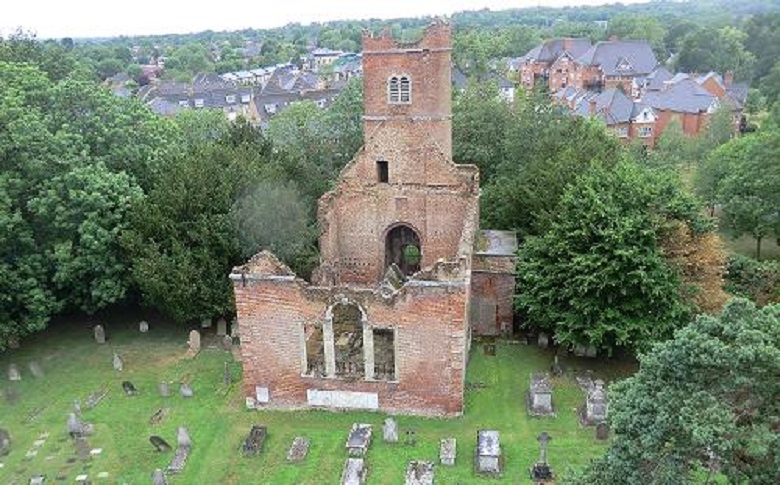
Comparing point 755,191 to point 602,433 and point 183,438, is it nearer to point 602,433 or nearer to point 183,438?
point 602,433

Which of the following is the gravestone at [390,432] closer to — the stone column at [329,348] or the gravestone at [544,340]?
the stone column at [329,348]

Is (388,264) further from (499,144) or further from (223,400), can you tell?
(499,144)

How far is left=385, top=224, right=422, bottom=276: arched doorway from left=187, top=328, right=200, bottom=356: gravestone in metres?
9.21

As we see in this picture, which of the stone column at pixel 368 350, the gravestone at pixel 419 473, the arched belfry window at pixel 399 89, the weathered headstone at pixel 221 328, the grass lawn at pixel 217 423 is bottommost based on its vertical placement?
the grass lawn at pixel 217 423

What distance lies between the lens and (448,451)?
2280 centimetres

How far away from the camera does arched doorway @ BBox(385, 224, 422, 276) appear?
33750 millimetres

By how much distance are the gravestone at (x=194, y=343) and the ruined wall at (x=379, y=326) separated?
603 centimetres

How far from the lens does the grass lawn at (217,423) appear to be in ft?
74.3

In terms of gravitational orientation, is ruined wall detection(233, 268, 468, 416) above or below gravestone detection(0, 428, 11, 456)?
above

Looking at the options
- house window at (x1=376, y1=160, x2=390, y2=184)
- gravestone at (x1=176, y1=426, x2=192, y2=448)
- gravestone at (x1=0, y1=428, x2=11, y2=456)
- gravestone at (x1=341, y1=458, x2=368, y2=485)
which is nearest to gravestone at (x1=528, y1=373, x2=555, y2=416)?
gravestone at (x1=341, y1=458, x2=368, y2=485)

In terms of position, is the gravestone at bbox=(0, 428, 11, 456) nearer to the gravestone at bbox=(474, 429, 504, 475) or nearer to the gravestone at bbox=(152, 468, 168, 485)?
the gravestone at bbox=(152, 468, 168, 485)

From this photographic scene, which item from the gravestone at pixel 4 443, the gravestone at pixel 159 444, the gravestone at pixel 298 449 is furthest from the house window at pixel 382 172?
the gravestone at pixel 4 443

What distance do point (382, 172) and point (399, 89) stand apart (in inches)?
149

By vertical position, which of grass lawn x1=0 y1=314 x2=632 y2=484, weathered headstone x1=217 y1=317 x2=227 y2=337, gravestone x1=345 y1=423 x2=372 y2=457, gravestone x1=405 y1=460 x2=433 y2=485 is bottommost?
grass lawn x1=0 y1=314 x2=632 y2=484
